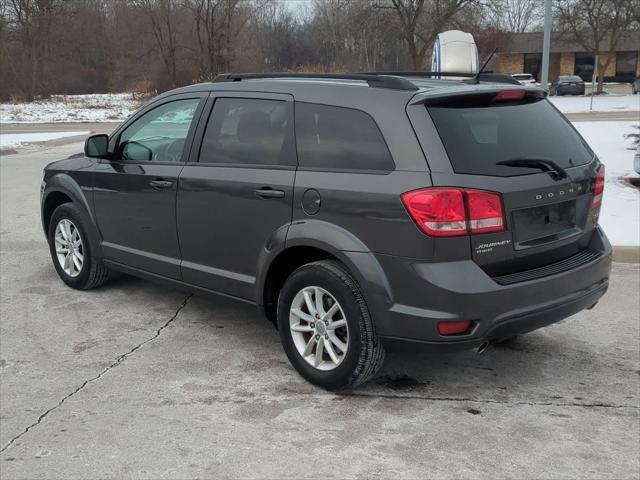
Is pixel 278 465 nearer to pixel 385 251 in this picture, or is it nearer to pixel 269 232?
pixel 385 251

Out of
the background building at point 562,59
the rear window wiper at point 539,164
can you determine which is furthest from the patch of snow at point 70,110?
the background building at point 562,59

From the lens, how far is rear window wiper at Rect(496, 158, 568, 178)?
3.55 metres

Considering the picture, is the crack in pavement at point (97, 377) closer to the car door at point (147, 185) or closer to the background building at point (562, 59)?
the car door at point (147, 185)

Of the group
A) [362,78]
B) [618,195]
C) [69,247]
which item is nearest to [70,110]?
[618,195]

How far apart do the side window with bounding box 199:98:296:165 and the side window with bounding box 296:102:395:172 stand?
4.0 inches

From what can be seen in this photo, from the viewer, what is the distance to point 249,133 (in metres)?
4.28

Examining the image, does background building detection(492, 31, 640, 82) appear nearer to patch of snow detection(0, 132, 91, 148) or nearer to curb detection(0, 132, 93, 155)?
patch of snow detection(0, 132, 91, 148)

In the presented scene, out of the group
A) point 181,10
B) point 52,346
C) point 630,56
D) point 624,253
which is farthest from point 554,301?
point 630,56

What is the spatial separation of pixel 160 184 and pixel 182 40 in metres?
45.5

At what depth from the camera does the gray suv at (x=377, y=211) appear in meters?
3.37

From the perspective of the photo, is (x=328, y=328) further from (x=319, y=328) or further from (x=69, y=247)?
(x=69, y=247)

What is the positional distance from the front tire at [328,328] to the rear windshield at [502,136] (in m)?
0.89

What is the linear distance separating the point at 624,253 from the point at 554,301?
145 inches

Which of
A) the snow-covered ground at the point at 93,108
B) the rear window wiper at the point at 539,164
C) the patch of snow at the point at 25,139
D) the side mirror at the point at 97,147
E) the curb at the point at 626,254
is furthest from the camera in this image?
the snow-covered ground at the point at 93,108
